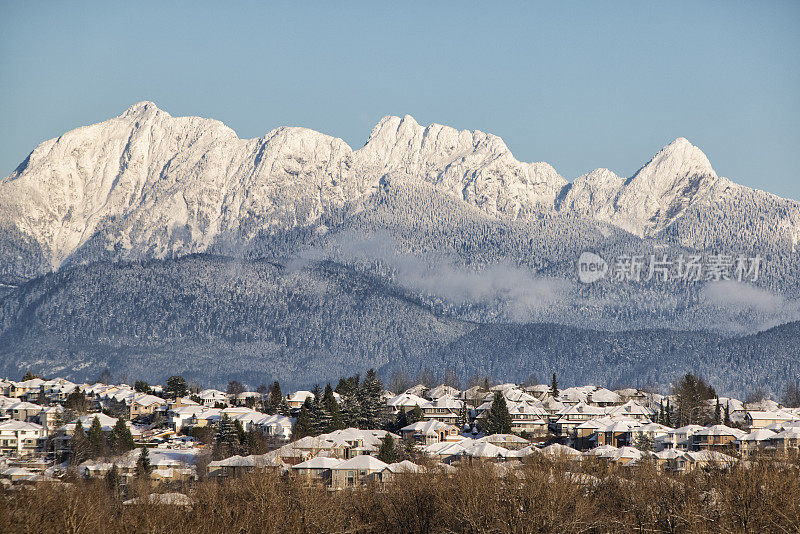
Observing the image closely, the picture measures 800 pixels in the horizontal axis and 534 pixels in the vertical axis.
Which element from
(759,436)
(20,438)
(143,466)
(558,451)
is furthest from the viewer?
(20,438)

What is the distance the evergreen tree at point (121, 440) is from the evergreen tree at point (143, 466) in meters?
13.2

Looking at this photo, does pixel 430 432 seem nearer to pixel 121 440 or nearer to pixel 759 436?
pixel 121 440

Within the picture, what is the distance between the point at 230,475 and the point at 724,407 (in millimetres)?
89511

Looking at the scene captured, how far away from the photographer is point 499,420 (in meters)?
160

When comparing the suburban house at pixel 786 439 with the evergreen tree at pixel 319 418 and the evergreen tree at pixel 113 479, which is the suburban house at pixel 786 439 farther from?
the evergreen tree at pixel 113 479

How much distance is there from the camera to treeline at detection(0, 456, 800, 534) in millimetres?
81500

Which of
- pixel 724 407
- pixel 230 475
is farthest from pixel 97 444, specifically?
pixel 724 407

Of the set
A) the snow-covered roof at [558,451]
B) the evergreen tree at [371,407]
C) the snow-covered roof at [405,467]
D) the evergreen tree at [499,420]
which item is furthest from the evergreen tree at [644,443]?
the evergreen tree at [371,407]

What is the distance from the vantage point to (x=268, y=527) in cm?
8225

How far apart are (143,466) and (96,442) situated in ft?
50.6

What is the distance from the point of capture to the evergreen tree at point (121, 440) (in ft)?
484

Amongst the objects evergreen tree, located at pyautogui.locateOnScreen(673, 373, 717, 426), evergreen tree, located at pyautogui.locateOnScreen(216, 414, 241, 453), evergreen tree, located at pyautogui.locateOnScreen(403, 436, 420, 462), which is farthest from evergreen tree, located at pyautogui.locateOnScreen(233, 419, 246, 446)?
evergreen tree, located at pyautogui.locateOnScreen(673, 373, 717, 426)

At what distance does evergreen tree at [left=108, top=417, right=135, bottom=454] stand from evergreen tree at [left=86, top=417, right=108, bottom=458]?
1.06m

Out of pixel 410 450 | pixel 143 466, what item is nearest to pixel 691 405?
pixel 410 450
